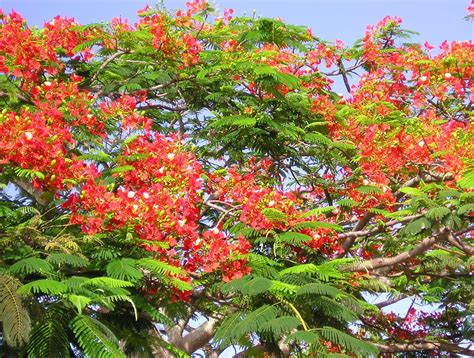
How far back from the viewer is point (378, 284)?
6539mm

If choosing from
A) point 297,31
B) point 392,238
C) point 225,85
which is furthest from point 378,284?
point 297,31

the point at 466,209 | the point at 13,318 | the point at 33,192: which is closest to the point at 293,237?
the point at 466,209

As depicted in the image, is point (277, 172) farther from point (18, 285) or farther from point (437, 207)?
point (18, 285)

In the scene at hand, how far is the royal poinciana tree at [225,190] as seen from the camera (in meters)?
4.54

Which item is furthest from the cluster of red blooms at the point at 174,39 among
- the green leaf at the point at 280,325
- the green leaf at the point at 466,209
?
the green leaf at the point at 280,325

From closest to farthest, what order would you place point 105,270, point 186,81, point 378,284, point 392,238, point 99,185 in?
point 105,270 < point 99,185 < point 378,284 < point 392,238 < point 186,81

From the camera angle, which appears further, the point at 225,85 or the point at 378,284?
the point at 225,85

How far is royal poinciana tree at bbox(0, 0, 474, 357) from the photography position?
14.9 feet

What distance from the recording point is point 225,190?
6.94m

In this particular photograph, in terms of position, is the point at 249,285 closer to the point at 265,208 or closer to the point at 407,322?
the point at 265,208

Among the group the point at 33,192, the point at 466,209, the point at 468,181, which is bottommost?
the point at 33,192

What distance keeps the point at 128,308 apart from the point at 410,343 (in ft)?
16.9

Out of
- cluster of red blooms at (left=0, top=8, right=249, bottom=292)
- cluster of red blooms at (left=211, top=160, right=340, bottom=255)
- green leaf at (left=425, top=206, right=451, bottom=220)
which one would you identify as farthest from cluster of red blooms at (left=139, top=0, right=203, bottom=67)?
green leaf at (left=425, top=206, right=451, bottom=220)

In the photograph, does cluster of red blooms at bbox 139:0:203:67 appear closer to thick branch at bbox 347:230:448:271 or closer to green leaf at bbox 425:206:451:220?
thick branch at bbox 347:230:448:271
